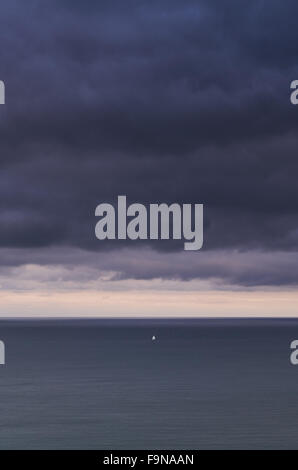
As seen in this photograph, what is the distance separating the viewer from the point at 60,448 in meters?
92.4

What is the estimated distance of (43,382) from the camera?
6432 inches

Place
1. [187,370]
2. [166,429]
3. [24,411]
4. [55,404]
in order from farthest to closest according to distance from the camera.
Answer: [187,370], [55,404], [24,411], [166,429]

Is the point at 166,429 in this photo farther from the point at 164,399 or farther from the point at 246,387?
the point at 246,387

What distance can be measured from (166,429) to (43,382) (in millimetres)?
63930

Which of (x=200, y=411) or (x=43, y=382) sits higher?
(x=43, y=382)

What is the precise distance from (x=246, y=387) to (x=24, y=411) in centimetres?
5336

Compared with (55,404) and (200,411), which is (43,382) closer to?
(55,404)

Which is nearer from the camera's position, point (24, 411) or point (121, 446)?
point (121, 446)
